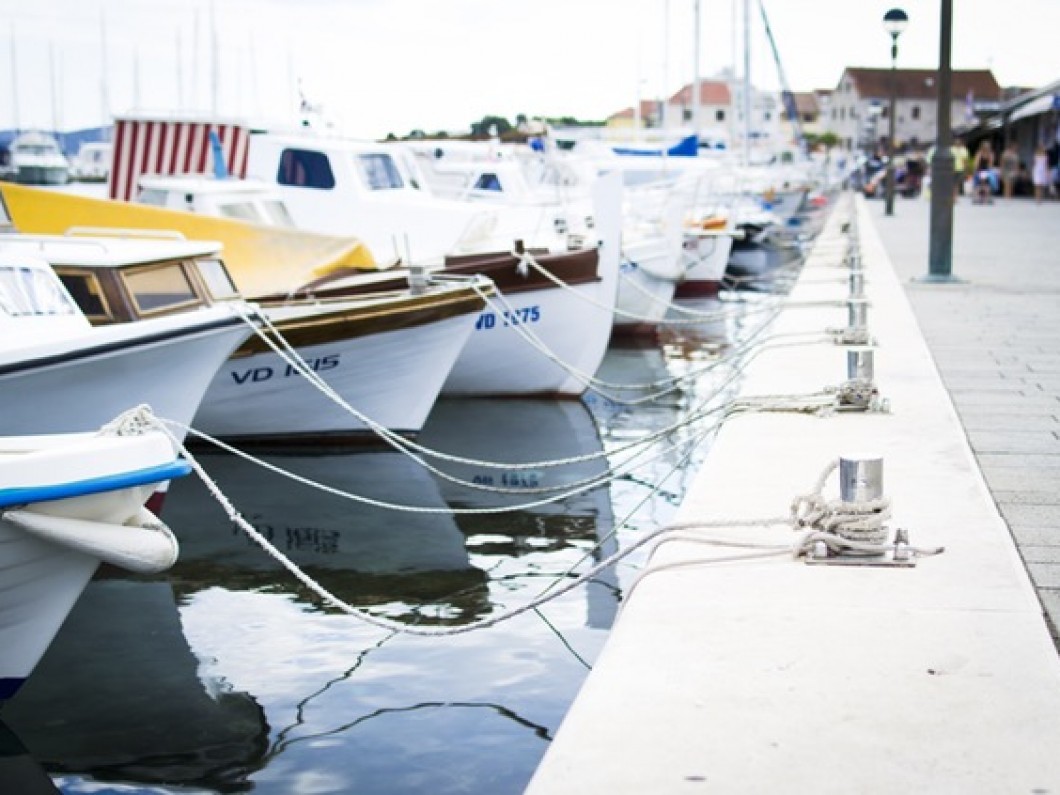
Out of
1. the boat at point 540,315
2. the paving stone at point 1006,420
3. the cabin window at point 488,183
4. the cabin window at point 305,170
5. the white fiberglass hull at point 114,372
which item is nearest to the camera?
the paving stone at point 1006,420

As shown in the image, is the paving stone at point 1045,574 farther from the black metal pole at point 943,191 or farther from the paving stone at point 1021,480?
the black metal pole at point 943,191

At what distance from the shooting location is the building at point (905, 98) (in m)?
145

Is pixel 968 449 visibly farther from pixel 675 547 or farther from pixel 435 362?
pixel 435 362

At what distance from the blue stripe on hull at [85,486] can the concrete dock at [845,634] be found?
2.12 meters

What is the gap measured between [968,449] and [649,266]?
15.1m

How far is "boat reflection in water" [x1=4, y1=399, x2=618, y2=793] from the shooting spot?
6.20 metres

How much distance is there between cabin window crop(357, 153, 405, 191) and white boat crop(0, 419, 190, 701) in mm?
12742

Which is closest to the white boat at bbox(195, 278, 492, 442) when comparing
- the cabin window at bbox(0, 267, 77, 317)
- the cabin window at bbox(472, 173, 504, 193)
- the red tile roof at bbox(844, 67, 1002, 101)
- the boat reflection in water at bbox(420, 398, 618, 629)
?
the boat reflection in water at bbox(420, 398, 618, 629)

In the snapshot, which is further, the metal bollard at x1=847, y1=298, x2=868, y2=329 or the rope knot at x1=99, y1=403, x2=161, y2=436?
the metal bollard at x1=847, y1=298, x2=868, y2=329

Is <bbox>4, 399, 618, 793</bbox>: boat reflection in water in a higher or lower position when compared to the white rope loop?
lower

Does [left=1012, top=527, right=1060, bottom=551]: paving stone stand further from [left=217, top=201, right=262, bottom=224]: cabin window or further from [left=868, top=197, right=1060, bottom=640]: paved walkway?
[left=217, top=201, right=262, bottom=224]: cabin window

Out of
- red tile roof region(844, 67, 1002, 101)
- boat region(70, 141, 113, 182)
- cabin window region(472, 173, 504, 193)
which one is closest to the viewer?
cabin window region(472, 173, 504, 193)

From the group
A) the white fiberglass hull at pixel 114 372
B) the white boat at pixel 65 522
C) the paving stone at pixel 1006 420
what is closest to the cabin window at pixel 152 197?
the white fiberglass hull at pixel 114 372

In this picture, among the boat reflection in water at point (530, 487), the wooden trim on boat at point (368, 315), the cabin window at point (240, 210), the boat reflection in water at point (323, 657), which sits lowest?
the boat reflection in water at point (530, 487)
